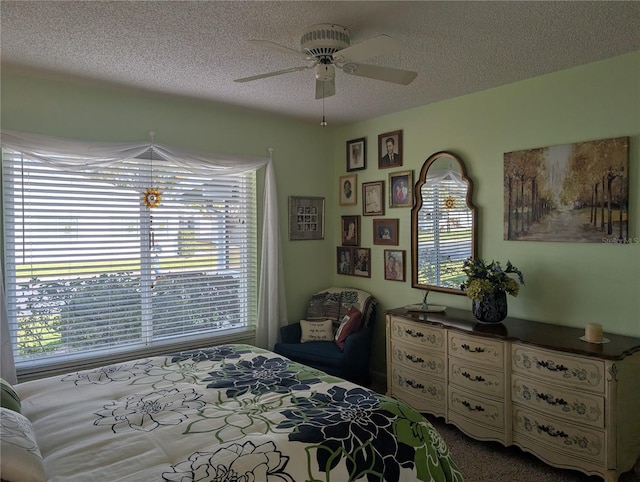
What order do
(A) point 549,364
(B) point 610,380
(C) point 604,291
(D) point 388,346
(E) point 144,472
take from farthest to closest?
(D) point 388,346
(C) point 604,291
(A) point 549,364
(B) point 610,380
(E) point 144,472

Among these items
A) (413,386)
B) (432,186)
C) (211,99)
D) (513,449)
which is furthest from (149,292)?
(513,449)

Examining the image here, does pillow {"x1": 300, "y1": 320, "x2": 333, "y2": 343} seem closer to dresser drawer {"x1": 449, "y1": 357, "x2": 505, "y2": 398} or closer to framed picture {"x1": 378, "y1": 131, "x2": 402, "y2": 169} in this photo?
dresser drawer {"x1": 449, "y1": 357, "x2": 505, "y2": 398}

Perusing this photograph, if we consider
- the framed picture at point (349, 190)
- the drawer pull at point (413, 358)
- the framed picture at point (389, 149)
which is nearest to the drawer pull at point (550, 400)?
the drawer pull at point (413, 358)

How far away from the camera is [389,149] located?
425 centimetres

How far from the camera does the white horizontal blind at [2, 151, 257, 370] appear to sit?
124 inches

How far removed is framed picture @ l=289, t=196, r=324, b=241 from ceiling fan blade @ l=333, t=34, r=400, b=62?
2412 mm

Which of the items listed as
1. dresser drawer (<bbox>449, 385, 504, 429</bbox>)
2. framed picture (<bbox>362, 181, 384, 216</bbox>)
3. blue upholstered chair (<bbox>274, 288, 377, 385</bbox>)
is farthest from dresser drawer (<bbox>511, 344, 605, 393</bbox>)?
framed picture (<bbox>362, 181, 384, 216</bbox>)

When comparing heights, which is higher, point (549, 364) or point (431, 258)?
point (431, 258)

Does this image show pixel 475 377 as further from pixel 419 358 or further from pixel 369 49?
pixel 369 49

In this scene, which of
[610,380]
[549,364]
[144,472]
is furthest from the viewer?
[549,364]

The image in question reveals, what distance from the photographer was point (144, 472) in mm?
1570

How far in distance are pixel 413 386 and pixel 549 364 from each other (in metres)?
1.13

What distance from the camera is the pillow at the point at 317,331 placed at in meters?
4.25

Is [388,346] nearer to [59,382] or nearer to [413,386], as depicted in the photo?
[413,386]
